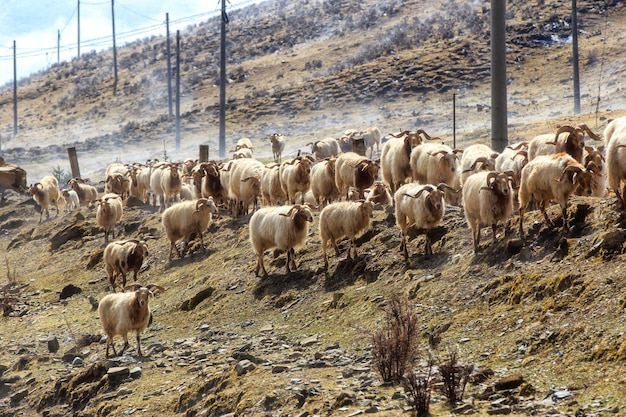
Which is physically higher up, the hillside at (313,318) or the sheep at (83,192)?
the sheep at (83,192)

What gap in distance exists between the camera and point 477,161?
15.2 metres

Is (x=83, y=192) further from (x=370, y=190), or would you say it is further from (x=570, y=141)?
(x=570, y=141)

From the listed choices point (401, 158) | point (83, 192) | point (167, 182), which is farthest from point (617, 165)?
point (83, 192)

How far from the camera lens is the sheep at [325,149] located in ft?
95.5

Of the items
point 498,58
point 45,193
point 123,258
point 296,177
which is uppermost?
point 498,58

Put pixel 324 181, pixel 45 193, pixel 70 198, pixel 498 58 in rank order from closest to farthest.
Answer: pixel 498 58 < pixel 324 181 < pixel 45 193 < pixel 70 198

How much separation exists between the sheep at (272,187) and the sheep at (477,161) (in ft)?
15.3

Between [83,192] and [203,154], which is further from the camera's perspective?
[83,192]

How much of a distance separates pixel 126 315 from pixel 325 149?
55.7 ft

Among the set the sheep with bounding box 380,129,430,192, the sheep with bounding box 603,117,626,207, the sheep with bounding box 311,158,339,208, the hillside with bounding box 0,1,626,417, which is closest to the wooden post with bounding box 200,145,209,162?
the hillside with bounding box 0,1,626,417

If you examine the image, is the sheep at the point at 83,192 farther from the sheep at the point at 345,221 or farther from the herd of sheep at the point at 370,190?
the sheep at the point at 345,221

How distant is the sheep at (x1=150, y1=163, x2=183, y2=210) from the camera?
2403 centimetres

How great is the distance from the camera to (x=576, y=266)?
34.8 ft

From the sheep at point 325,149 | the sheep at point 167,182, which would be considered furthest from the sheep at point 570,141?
the sheep at point 325,149
